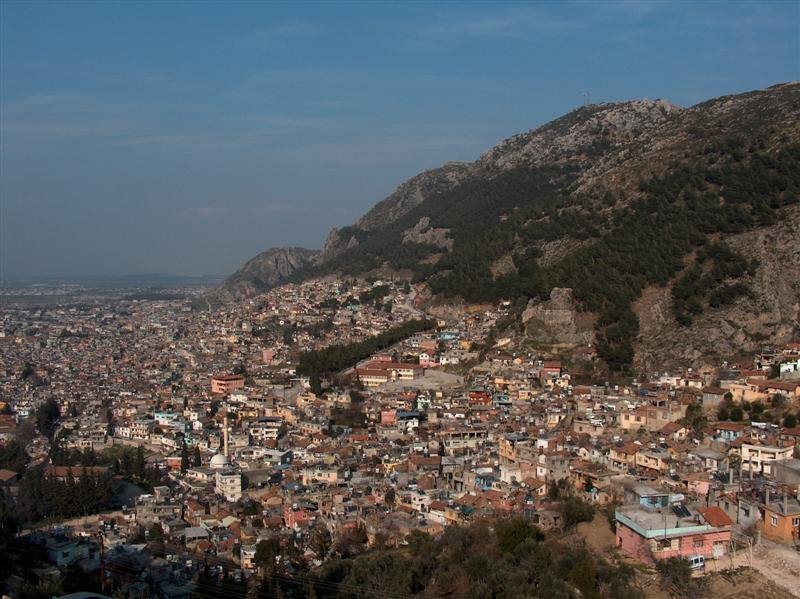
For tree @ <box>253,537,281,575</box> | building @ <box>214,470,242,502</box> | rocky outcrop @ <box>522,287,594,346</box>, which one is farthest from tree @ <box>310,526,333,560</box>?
rocky outcrop @ <box>522,287,594,346</box>

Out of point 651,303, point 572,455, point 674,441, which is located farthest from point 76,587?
point 651,303

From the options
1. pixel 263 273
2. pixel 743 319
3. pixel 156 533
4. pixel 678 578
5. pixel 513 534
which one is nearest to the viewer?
pixel 678 578

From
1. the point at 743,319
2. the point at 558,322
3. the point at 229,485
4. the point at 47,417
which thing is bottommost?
the point at 47,417

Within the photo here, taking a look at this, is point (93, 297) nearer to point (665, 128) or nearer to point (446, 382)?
point (665, 128)

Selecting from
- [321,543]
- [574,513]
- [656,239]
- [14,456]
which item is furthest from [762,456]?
[14,456]

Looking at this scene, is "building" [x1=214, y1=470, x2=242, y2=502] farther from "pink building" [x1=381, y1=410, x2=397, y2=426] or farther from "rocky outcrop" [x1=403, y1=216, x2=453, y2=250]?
"rocky outcrop" [x1=403, y1=216, x2=453, y2=250]

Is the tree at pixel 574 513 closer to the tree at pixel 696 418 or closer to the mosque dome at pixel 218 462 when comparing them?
the tree at pixel 696 418

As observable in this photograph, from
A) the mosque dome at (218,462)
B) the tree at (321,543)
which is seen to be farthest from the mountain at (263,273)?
the tree at (321,543)

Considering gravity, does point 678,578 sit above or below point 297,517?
above

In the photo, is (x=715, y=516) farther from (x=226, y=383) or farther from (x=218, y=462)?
(x=226, y=383)
